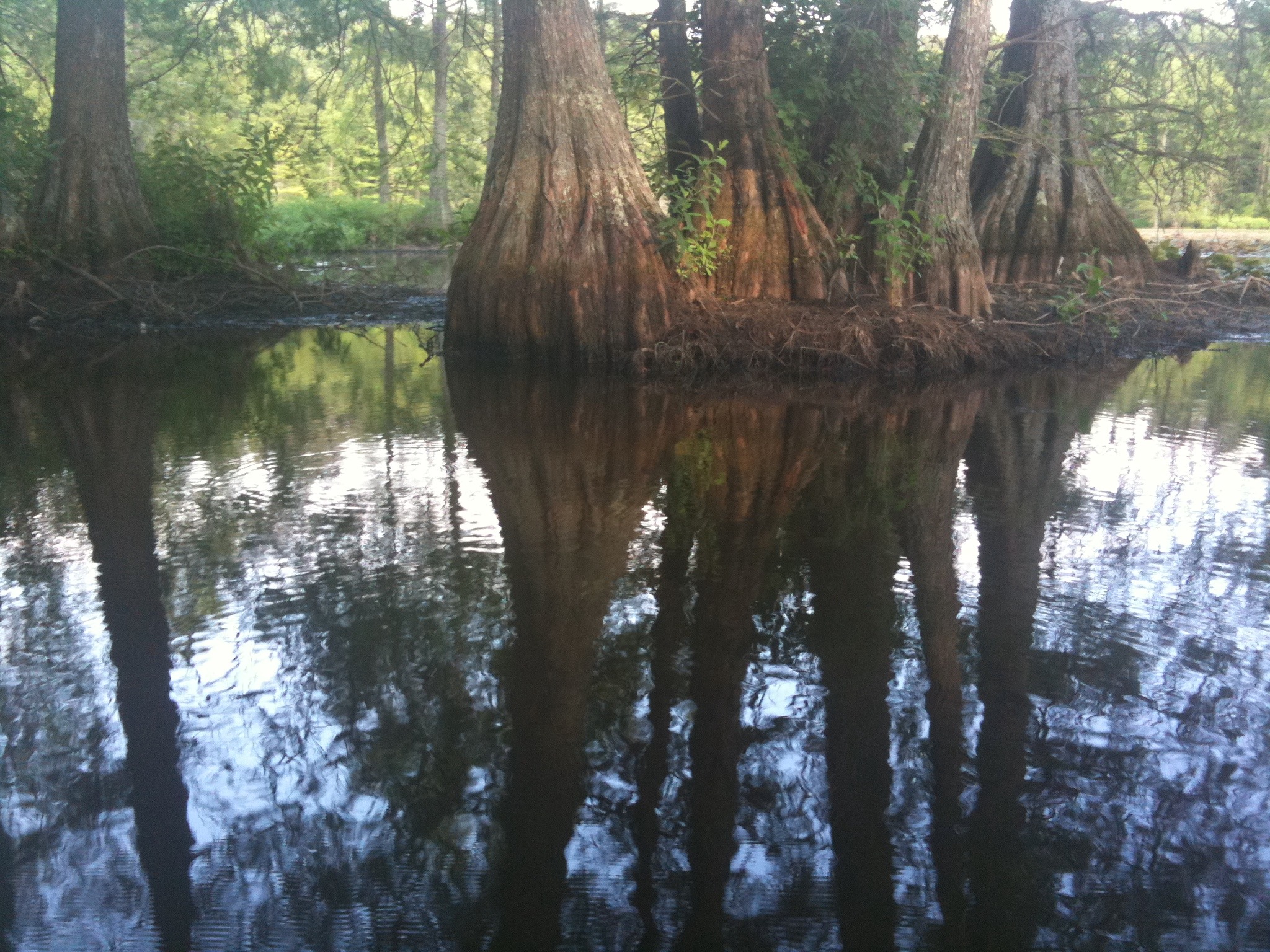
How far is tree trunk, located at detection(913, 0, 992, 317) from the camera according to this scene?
11.2m

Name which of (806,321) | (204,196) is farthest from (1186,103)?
(204,196)

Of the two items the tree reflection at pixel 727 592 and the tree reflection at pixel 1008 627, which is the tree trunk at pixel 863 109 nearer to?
the tree reflection at pixel 1008 627

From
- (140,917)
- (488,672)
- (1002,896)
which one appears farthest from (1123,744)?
(140,917)

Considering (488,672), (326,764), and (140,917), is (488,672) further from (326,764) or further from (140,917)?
(140,917)

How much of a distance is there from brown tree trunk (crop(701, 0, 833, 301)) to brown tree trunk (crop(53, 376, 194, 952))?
5607 mm

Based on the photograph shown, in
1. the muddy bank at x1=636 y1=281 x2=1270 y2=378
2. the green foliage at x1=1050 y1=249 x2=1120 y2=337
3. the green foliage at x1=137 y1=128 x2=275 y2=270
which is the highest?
the green foliage at x1=137 y1=128 x2=275 y2=270

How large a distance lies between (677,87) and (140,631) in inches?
384

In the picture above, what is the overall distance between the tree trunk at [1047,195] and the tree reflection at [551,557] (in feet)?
26.8

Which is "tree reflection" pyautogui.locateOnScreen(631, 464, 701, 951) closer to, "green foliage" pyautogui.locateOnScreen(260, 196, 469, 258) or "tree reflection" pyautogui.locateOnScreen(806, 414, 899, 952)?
"tree reflection" pyautogui.locateOnScreen(806, 414, 899, 952)

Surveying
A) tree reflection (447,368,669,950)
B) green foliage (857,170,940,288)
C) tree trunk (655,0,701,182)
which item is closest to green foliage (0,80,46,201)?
tree trunk (655,0,701,182)

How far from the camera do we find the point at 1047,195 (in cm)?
1541

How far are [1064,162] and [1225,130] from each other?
2.09 m

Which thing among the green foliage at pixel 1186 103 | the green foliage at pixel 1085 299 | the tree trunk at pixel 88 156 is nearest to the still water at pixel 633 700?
the green foliage at pixel 1085 299

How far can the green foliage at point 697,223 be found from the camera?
10.3 m
